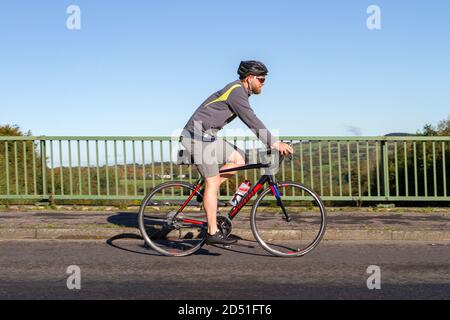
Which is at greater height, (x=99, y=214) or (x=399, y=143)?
(x=399, y=143)

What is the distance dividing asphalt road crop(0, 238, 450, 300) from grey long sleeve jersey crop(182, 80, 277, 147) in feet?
4.15

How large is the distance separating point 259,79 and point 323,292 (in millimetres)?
2376

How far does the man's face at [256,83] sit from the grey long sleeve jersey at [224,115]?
0.09 meters

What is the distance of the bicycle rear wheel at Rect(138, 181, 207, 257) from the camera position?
6.27 m

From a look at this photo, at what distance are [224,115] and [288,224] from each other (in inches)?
88.0

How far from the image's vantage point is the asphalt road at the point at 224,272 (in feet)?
15.1

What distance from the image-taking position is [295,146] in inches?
424

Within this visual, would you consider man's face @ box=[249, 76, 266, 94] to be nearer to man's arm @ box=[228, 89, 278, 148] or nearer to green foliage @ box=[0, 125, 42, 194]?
man's arm @ box=[228, 89, 278, 148]

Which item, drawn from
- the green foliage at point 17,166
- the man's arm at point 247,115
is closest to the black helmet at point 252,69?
the man's arm at point 247,115

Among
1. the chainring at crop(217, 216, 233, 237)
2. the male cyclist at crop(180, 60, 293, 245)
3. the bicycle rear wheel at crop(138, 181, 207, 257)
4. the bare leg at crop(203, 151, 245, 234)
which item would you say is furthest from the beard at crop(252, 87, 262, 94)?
the chainring at crop(217, 216, 233, 237)

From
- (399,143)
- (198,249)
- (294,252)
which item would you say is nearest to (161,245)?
(198,249)

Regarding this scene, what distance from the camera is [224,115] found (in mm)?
6016

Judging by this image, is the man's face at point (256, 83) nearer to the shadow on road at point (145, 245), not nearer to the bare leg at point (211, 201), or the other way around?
the bare leg at point (211, 201)
